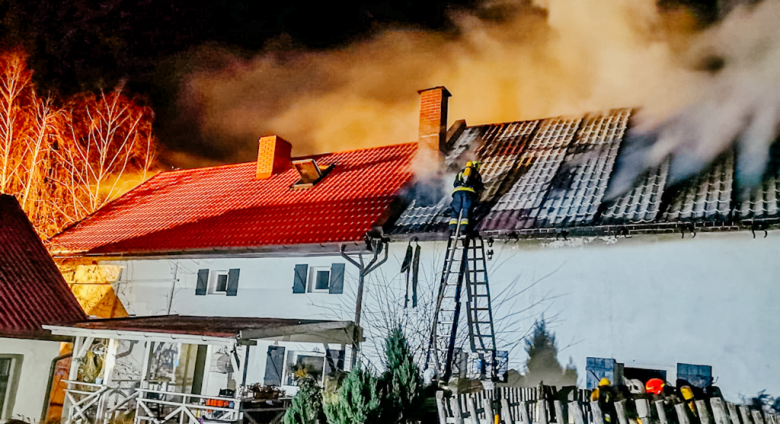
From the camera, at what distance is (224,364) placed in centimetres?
1512

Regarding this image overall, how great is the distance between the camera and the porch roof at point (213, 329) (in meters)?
11.5

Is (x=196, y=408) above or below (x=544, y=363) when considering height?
below

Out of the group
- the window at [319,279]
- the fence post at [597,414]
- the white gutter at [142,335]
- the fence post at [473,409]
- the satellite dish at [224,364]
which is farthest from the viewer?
the satellite dish at [224,364]

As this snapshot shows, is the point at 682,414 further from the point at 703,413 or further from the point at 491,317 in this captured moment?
the point at 491,317

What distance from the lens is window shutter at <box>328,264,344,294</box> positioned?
13.9 metres

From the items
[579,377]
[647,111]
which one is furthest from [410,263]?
[647,111]

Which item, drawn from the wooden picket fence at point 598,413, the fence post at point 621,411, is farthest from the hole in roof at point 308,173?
the fence post at point 621,411

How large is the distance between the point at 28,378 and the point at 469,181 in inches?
447

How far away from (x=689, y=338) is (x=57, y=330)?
13698mm

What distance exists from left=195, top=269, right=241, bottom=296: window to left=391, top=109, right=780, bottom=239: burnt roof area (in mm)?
4868

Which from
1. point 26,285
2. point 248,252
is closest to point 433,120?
point 248,252

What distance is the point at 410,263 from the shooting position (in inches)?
522

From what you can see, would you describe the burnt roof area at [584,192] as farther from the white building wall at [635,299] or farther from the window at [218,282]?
the window at [218,282]

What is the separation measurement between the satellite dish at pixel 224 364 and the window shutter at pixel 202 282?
1.75m
